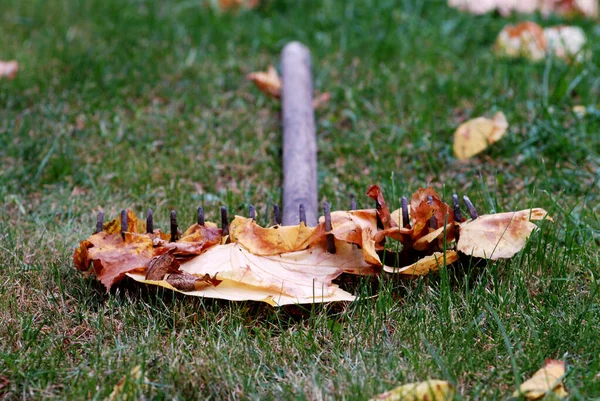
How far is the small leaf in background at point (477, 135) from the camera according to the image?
3.23m

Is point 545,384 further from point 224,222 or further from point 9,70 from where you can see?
point 9,70

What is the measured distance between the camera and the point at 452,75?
3848 mm

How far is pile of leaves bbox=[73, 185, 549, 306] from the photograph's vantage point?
218cm

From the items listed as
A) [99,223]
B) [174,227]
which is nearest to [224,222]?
[174,227]

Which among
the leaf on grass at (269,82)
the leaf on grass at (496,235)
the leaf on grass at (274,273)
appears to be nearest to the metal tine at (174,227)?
the leaf on grass at (274,273)

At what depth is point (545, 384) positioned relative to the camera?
180cm

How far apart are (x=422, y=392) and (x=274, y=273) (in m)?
0.66

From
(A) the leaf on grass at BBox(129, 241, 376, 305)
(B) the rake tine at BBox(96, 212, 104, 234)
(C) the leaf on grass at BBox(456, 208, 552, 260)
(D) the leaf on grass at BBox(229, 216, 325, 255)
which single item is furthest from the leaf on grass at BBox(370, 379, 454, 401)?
(B) the rake tine at BBox(96, 212, 104, 234)

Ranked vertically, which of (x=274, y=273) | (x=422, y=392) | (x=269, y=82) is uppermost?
(x=269, y=82)

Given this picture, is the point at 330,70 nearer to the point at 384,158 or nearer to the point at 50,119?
the point at 384,158

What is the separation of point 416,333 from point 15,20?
3.52m

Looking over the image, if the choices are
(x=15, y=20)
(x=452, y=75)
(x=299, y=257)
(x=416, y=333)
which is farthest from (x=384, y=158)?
(x=15, y=20)

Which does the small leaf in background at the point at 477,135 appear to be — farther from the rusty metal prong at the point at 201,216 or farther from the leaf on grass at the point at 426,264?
the rusty metal prong at the point at 201,216

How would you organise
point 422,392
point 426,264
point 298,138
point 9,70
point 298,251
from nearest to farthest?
point 422,392 < point 426,264 < point 298,251 < point 298,138 < point 9,70
